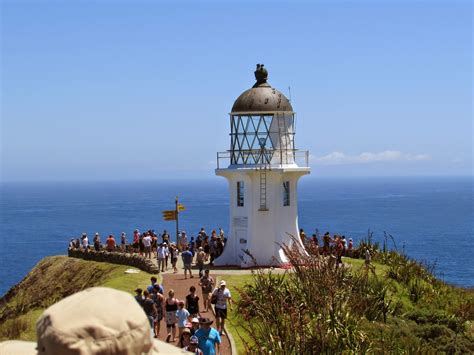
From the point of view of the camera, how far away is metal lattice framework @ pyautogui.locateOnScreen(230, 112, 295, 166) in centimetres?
3147

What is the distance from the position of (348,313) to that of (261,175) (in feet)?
48.1

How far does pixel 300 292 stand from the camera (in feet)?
63.8

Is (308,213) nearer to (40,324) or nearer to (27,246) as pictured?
(27,246)

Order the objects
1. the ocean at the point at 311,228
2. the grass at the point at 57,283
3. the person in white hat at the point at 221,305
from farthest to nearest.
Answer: the ocean at the point at 311,228 → the grass at the point at 57,283 → the person in white hat at the point at 221,305

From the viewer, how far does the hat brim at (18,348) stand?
389 cm

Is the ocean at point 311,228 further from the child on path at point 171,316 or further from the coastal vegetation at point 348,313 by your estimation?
the child on path at point 171,316

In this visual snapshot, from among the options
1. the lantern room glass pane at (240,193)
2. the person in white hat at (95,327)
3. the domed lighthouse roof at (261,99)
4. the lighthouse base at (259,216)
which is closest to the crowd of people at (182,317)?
the person in white hat at (95,327)

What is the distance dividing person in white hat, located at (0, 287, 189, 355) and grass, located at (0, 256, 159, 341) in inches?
733

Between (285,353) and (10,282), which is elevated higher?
(285,353)

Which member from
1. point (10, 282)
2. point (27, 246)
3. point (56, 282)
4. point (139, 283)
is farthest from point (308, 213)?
point (139, 283)

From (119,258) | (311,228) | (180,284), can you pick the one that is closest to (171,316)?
(180,284)

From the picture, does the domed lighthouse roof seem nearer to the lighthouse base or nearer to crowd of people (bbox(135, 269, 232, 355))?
the lighthouse base

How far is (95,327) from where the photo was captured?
343 centimetres

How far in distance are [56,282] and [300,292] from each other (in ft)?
62.1
